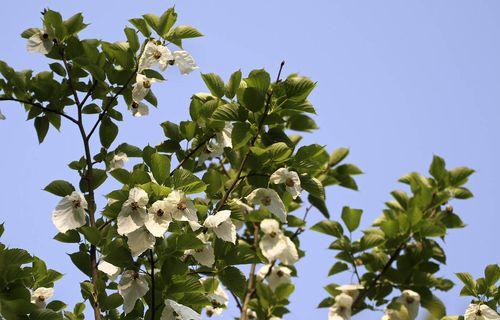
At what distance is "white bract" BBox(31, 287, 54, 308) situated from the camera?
2.55 meters

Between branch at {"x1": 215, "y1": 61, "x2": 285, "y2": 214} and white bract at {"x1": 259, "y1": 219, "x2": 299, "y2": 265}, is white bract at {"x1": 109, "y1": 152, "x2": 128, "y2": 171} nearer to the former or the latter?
branch at {"x1": 215, "y1": 61, "x2": 285, "y2": 214}

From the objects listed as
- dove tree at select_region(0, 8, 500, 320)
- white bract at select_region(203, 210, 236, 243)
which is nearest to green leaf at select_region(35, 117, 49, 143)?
dove tree at select_region(0, 8, 500, 320)

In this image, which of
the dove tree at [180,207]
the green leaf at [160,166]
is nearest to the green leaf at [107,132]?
the dove tree at [180,207]

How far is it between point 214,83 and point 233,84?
0.09m

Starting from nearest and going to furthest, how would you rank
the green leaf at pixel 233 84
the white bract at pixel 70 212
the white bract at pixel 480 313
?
1. the white bract at pixel 70 212
2. the green leaf at pixel 233 84
3. the white bract at pixel 480 313

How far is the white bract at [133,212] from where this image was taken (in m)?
2.04

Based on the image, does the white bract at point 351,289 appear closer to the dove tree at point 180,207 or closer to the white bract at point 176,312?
the dove tree at point 180,207

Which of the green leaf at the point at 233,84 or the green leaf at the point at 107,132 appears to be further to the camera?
the green leaf at the point at 107,132

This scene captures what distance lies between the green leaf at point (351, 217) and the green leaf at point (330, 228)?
47mm

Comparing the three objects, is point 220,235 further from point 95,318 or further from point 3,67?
point 3,67

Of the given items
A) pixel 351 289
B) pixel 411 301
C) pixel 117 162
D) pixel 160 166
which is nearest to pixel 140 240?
pixel 160 166

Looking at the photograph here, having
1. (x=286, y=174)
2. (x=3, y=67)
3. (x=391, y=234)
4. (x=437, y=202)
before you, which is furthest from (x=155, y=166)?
(x=437, y=202)

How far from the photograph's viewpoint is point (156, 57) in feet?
8.38

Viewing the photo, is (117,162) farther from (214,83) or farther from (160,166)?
(160,166)
